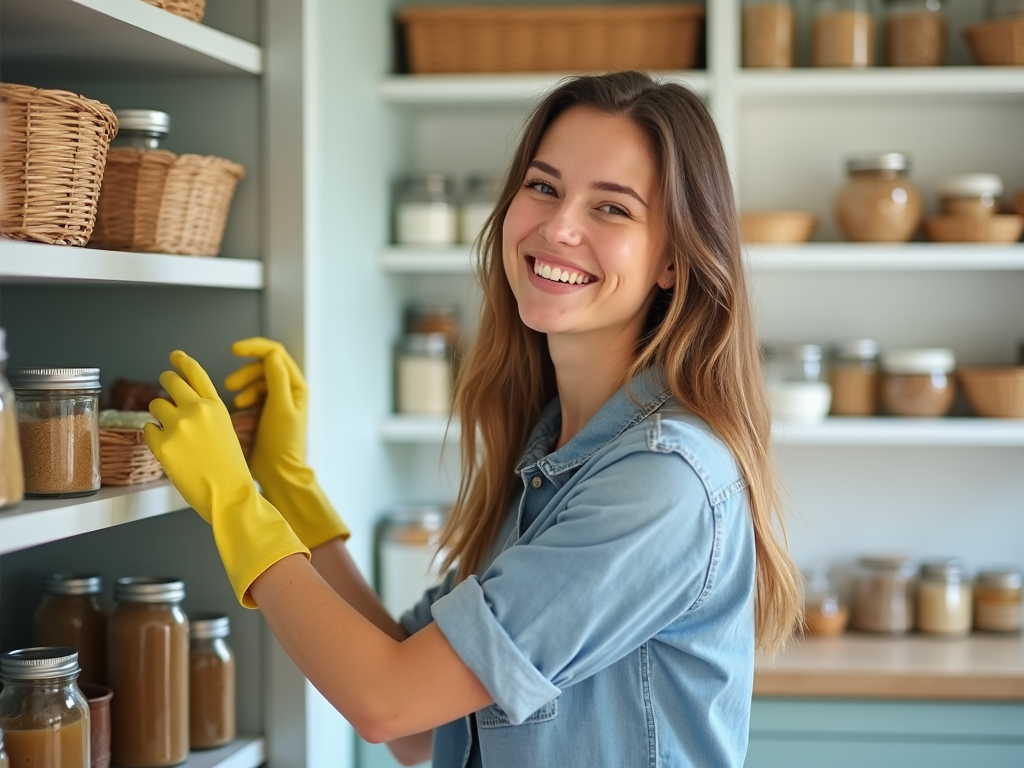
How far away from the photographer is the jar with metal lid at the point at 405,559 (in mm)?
2242

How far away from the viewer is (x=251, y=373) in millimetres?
1407

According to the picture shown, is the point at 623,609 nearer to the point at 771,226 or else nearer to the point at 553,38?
the point at 771,226

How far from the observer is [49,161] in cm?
109

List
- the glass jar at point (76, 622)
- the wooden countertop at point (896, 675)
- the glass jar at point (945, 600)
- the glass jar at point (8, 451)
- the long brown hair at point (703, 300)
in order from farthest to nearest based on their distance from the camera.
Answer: the glass jar at point (945, 600) → the wooden countertop at point (896, 675) → the glass jar at point (76, 622) → the long brown hair at point (703, 300) → the glass jar at point (8, 451)

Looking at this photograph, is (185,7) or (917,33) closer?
(185,7)

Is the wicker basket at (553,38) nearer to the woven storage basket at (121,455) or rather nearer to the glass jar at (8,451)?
the woven storage basket at (121,455)

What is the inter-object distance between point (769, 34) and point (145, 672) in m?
1.69

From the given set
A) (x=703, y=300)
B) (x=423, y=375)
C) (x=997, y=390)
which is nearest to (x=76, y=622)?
(x=703, y=300)

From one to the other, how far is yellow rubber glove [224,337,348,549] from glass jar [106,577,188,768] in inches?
7.5

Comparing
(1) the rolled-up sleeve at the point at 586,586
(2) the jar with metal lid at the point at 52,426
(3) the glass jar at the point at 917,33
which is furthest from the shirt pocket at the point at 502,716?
(3) the glass jar at the point at 917,33

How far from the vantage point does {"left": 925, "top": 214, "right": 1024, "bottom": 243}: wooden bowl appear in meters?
2.25

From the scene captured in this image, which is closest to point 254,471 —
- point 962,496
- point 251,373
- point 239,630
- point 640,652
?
point 251,373

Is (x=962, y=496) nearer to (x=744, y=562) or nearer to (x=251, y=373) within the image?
(x=744, y=562)

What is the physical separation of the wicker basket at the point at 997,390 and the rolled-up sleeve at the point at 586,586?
1413mm
